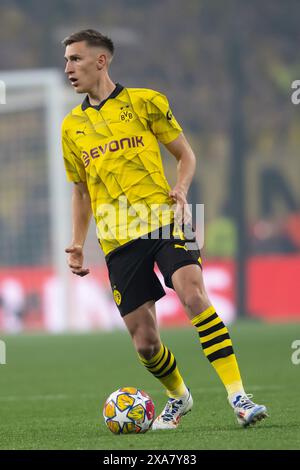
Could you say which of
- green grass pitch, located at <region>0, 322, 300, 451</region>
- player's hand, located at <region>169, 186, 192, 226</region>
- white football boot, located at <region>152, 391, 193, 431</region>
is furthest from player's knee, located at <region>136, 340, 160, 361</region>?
player's hand, located at <region>169, 186, 192, 226</region>

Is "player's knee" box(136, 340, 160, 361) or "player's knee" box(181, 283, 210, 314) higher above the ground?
"player's knee" box(181, 283, 210, 314)

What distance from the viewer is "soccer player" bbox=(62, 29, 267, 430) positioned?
22.2 feet

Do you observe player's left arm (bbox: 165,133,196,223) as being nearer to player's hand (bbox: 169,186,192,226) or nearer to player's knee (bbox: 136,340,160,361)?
player's hand (bbox: 169,186,192,226)

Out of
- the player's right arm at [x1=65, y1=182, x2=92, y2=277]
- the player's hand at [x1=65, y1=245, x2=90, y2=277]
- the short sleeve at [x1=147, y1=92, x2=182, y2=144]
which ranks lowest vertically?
the player's hand at [x1=65, y1=245, x2=90, y2=277]

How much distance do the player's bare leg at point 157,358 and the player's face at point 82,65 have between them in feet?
4.06

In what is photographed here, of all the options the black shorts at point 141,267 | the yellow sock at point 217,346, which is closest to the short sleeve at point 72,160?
the black shorts at point 141,267

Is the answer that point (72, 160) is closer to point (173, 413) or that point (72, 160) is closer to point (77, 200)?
point (77, 200)

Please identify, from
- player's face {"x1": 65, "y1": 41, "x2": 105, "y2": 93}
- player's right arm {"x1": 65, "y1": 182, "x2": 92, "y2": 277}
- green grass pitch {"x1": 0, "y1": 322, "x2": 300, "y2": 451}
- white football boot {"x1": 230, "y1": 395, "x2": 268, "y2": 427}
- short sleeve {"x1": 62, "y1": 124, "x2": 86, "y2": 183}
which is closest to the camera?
green grass pitch {"x1": 0, "y1": 322, "x2": 300, "y2": 451}

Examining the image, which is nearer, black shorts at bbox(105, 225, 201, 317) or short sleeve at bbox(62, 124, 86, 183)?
black shorts at bbox(105, 225, 201, 317)

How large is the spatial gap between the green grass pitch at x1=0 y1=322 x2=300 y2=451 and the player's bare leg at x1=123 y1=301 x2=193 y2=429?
0.10 metres

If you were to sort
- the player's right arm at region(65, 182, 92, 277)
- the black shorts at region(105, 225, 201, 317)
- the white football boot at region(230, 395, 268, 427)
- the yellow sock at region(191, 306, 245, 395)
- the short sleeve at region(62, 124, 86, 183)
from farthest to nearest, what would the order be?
the player's right arm at region(65, 182, 92, 277) < the short sleeve at region(62, 124, 86, 183) < the black shorts at region(105, 225, 201, 317) < the yellow sock at region(191, 306, 245, 395) < the white football boot at region(230, 395, 268, 427)

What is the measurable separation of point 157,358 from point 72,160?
3.91 feet

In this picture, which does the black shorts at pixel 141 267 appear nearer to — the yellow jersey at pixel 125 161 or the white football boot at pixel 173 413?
the yellow jersey at pixel 125 161

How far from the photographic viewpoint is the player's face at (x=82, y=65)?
688cm
